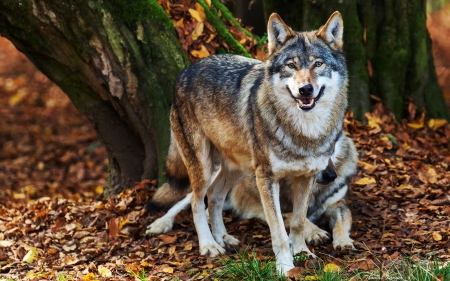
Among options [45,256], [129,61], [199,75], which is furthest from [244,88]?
[45,256]

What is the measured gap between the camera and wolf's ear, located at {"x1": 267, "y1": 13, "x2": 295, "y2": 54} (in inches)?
193

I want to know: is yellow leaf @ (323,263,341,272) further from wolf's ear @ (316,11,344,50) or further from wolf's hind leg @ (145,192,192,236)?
wolf's hind leg @ (145,192,192,236)

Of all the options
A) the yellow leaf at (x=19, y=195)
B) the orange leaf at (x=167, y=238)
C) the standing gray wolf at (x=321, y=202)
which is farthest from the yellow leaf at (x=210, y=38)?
the yellow leaf at (x=19, y=195)

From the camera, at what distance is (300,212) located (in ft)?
17.0

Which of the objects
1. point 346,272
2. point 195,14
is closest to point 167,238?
point 346,272

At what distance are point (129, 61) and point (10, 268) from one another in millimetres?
2468

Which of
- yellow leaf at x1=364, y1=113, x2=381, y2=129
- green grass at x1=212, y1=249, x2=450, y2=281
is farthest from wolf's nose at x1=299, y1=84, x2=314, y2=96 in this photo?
yellow leaf at x1=364, y1=113, x2=381, y2=129

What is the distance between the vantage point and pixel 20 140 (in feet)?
42.6

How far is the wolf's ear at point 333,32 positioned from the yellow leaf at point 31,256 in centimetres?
333

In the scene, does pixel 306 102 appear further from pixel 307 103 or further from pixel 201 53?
pixel 201 53

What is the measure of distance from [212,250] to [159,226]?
0.80 metres

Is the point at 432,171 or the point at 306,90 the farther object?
the point at 432,171

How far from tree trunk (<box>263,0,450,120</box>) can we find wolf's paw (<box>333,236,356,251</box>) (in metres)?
2.59

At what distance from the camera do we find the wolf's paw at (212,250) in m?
5.51
